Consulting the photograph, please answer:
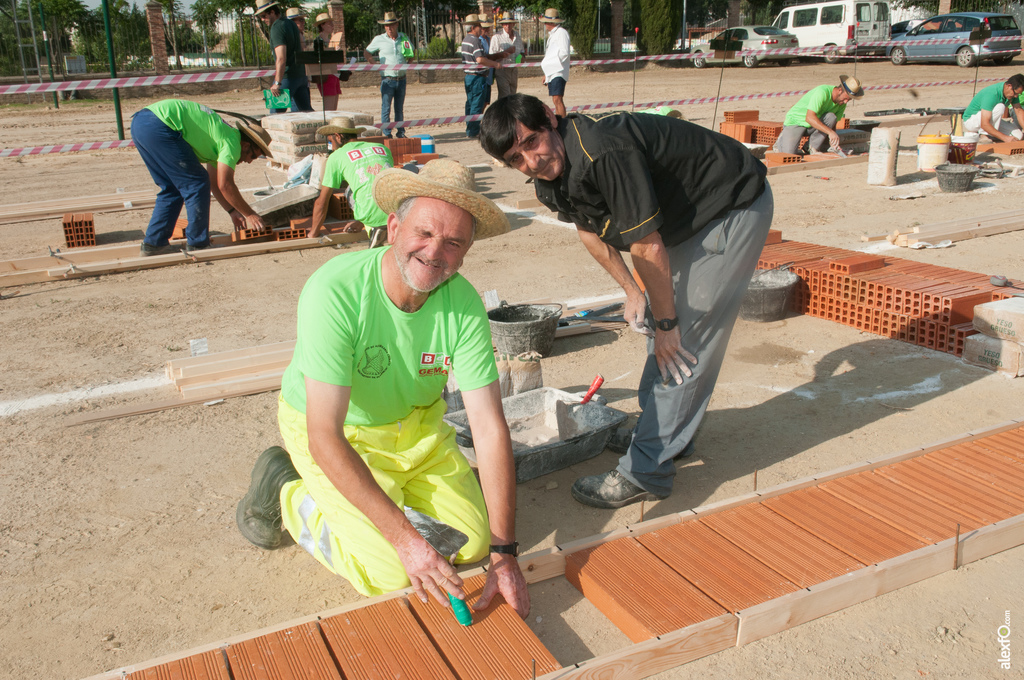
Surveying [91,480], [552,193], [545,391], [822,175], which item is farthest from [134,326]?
[822,175]

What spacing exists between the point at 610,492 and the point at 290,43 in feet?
33.0

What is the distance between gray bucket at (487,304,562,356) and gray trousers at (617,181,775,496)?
1.48m

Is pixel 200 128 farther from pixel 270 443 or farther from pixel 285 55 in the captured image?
pixel 285 55

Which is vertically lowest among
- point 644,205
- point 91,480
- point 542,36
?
point 91,480

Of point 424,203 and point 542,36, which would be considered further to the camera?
point 542,36

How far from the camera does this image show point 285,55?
11.7m

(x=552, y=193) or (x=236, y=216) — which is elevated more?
(x=552, y=193)

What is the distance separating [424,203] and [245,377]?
2.71 m

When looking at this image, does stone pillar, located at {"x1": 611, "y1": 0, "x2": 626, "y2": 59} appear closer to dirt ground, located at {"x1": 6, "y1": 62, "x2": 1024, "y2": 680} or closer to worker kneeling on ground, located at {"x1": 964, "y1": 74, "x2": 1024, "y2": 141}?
worker kneeling on ground, located at {"x1": 964, "y1": 74, "x2": 1024, "y2": 141}

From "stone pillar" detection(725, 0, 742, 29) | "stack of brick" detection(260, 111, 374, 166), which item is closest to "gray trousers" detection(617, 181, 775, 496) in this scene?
"stack of brick" detection(260, 111, 374, 166)

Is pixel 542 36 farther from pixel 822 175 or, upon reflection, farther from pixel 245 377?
pixel 245 377

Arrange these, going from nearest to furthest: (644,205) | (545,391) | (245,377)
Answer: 1. (644,205)
2. (545,391)
3. (245,377)

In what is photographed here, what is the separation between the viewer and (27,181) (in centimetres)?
1198

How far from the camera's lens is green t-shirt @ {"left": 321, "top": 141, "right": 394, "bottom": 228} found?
6.94m
